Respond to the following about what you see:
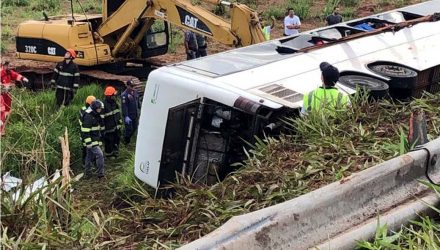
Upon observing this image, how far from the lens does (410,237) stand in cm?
312

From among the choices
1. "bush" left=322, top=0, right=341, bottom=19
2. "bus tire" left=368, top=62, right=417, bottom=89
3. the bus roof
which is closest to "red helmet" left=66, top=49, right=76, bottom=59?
the bus roof

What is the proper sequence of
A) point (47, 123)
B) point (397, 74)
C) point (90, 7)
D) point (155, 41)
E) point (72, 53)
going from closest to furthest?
1. point (397, 74)
2. point (47, 123)
3. point (72, 53)
4. point (155, 41)
5. point (90, 7)

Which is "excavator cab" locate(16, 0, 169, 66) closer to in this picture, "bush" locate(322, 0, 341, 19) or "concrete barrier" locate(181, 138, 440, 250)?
"bush" locate(322, 0, 341, 19)

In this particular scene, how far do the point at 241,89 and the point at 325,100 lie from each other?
1.48m

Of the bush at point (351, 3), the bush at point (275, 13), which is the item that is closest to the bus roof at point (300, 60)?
the bush at point (275, 13)

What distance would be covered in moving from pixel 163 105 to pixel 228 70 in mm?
801

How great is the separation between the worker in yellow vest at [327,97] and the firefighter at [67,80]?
297 inches

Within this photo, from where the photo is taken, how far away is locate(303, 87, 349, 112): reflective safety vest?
5334 mm

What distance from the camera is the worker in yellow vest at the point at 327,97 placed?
534 centimetres

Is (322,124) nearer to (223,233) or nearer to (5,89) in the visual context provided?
(223,233)

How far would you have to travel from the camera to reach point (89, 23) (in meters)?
14.0

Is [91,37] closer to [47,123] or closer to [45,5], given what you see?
[47,123]

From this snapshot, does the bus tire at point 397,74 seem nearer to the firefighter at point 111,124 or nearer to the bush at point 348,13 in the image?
the firefighter at point 111,124

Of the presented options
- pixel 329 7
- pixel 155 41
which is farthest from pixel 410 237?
pixel 329 7
